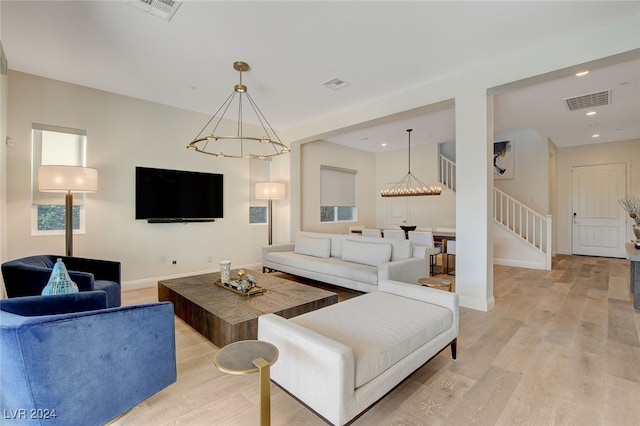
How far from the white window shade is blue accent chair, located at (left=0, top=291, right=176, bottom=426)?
19.0ft

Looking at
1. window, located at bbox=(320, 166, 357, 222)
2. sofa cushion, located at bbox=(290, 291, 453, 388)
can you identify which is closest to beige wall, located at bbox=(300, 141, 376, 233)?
window, located at bbox=(320, 166, 357, 222)

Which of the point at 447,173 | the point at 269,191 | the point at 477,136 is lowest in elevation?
the point at 269,191

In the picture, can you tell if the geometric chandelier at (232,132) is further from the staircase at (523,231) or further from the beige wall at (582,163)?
the beige wall at (582,163)

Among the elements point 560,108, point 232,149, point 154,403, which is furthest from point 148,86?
point 560,108

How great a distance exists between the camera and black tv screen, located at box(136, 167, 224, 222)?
461 cm

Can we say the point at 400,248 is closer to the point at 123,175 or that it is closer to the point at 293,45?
the point at 293,45

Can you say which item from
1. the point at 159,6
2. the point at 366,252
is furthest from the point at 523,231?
the point at 159,6

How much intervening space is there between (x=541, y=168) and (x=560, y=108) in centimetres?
217

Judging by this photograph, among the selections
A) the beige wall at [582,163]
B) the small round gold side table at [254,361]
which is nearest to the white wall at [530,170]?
the beige wall at [582,163]

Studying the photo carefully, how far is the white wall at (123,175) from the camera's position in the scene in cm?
369

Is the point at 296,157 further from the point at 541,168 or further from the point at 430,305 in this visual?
the point at 541,168

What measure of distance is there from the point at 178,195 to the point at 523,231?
7.29 meters

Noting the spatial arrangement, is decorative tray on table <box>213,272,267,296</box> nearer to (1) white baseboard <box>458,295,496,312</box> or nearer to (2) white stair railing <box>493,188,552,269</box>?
(1) white baseboard <box>458,295,496,312</box>

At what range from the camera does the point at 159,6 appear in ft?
8.14
